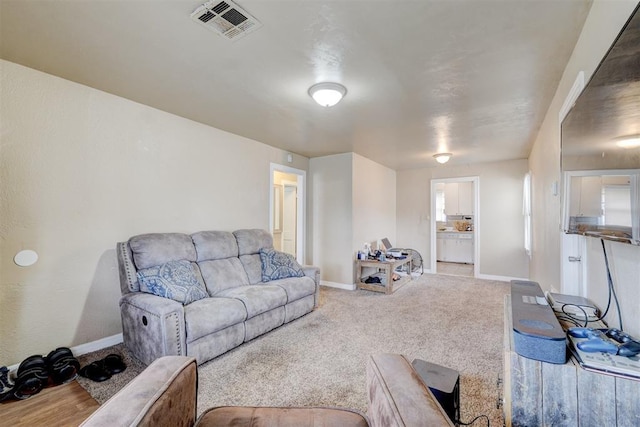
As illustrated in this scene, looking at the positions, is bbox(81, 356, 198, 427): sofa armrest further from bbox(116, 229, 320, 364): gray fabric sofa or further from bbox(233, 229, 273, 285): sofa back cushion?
bbox(233, 229, 273, 285): sofa back cushion

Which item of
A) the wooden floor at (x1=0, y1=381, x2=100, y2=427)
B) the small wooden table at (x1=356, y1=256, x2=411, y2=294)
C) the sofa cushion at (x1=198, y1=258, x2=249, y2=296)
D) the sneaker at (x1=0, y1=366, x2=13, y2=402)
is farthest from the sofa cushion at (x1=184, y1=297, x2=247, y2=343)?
the small wooden table at (x1=356, y1=256, x2=411, y2=294)

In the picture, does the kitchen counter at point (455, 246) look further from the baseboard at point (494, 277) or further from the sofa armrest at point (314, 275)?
the sofa armrest at point (314, 275)

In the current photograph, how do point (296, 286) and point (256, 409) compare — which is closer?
point (256, 409)

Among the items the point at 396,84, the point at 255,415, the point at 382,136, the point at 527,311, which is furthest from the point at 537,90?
the point at 255,415

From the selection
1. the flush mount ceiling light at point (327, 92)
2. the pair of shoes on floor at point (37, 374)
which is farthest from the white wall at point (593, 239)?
the pair of shoes on floor at point (37, 374)

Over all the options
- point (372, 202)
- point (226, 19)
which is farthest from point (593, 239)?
point (372, 202)

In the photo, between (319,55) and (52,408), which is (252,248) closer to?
(52,408)

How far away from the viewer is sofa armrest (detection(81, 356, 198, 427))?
0.78 m

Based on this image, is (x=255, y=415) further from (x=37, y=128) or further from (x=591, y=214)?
(x=37, y=128)

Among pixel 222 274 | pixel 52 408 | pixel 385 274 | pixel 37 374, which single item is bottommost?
pixel 52 408

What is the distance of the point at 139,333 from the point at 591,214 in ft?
9.99

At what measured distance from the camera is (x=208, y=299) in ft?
8.79

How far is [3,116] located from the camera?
2188mm

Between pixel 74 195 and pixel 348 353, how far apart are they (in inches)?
112
